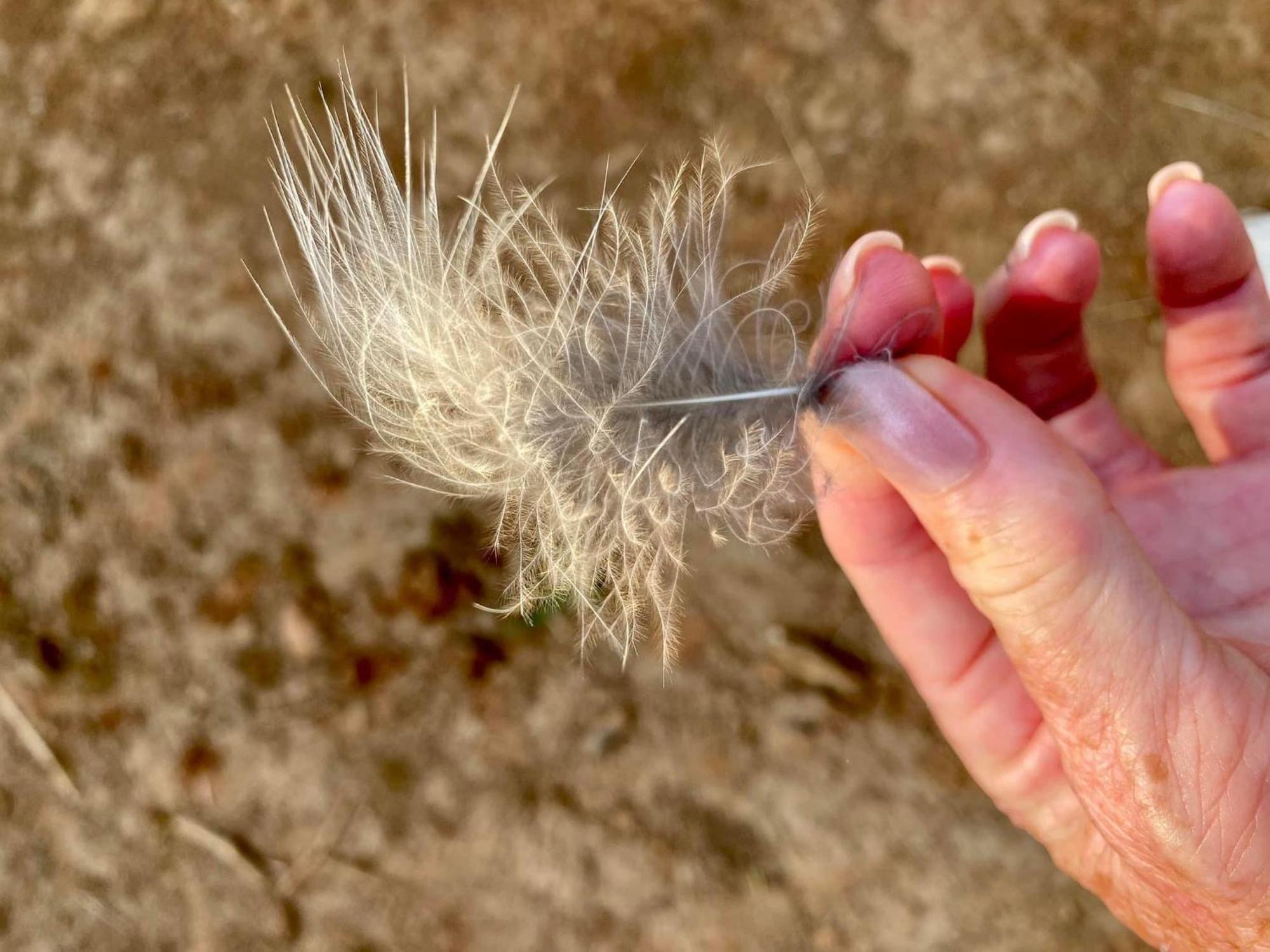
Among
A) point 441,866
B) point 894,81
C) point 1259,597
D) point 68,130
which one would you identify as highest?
point 68,130

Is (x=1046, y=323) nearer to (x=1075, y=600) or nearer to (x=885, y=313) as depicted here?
(x=885, y=313)

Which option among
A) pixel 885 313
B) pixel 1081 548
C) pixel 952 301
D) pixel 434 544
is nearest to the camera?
pixel 1081 548

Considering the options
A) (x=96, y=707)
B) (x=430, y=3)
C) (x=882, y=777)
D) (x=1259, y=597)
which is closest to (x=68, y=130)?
(x=430, y=3)

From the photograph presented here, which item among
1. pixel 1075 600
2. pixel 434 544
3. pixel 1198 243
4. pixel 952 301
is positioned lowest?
pixel 434 544

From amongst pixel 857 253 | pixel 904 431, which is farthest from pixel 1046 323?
pixel 904 431

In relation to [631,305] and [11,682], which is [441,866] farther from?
[631,305]
